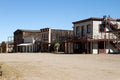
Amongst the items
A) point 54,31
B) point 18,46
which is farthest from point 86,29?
point 18,46

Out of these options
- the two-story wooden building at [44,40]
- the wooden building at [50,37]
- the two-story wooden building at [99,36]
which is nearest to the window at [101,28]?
the two-story wooden building at [99,36]

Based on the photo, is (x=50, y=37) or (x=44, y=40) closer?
(x=50, y=37)

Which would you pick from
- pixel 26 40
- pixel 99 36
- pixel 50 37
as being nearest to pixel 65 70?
pixel 99 36

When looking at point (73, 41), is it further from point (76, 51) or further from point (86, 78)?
point (86, 78)

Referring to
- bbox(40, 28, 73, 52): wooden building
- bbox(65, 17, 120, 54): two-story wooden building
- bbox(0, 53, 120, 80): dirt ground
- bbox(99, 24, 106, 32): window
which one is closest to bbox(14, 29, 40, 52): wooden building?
bbox(40, 28, 73, 52): wooden building

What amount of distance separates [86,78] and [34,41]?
63746mm

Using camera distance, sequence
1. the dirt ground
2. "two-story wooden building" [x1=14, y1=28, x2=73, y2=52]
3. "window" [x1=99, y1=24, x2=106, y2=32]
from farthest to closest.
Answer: "two-story wooden building" [x1=14, y1=28, x2=73, y2=52] → "window" [x1=99, y1=24, x2=106, y2=32] → the dirt ground

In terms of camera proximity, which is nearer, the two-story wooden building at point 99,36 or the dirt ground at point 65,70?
the dirt ground at point 65,70

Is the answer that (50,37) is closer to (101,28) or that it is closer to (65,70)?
(101,28)

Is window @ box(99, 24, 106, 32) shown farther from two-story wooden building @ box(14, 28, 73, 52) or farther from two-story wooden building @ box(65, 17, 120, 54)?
two-story wooden building @ box(14, 28, 73, 52)

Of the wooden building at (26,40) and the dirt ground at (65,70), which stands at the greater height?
the wooden building at (26,40)

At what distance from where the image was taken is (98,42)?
54.0m

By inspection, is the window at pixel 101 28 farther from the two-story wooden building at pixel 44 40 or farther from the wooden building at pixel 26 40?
the wooden building at pixel 26 40

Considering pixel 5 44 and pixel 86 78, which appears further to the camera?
pixel 5 44
